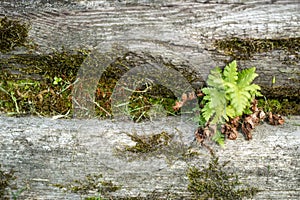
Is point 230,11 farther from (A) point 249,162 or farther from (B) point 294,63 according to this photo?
(A) point 249,162

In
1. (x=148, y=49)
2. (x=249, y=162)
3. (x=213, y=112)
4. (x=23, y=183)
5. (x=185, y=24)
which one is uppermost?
(x=185, y=24)

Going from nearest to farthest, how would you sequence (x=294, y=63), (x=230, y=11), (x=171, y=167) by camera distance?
1. (x=230, y=11)
2. (x=294, y=63)
3. (x=171, y=167)

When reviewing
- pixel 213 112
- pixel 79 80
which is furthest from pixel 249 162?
pixel 79 80

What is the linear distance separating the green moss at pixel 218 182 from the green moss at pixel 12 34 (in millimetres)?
2165

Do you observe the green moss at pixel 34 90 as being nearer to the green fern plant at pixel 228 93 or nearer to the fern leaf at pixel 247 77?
the green fern plant at pixel 228 93

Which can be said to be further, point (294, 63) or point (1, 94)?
point (1, 94)

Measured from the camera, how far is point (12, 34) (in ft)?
12.4

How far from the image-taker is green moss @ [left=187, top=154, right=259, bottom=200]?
13.1ft

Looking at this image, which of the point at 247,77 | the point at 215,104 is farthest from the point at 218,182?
the point at 247,77

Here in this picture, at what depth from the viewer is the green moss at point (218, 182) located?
401 centimetres

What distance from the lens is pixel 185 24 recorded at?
364 cm

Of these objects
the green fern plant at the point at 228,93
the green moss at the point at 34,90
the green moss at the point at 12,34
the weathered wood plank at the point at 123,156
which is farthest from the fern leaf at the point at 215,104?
the green moss at the point at 12,34

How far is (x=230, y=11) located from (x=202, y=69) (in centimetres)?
64

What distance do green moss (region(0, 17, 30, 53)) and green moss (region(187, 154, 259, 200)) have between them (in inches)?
85.2
